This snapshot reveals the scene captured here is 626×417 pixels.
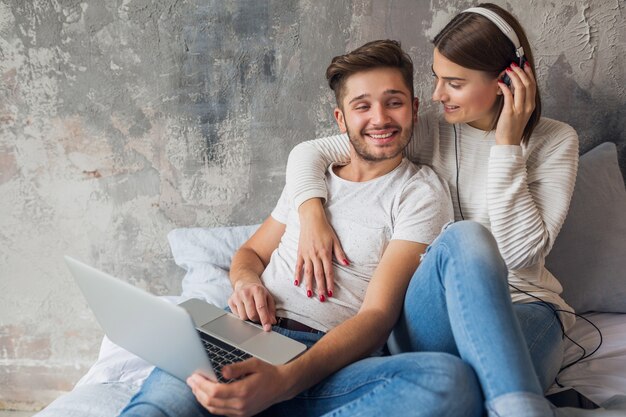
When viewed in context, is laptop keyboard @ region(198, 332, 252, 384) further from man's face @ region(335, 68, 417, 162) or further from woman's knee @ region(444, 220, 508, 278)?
man's face @ region(335, 68, 417, 162)

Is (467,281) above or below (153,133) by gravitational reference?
below

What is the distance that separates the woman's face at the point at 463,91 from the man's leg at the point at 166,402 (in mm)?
944

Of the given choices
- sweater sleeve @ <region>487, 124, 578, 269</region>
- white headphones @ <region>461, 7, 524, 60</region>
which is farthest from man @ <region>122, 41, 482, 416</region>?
white headphones @ <region>461, 7, 524, 60</region>

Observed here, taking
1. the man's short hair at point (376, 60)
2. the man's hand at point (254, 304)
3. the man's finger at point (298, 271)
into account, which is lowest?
the man's hand at point (254, 304)

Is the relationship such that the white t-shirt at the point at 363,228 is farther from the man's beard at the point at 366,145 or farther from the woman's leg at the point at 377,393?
the woman's leg at the point at 377,393

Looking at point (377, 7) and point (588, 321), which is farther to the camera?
point (377, 7)

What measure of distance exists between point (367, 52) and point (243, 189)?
0.77m

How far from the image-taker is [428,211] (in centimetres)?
147

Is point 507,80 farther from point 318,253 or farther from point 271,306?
point 271,306

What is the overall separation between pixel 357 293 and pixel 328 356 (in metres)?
0.28

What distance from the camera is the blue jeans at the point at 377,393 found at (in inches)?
41.5

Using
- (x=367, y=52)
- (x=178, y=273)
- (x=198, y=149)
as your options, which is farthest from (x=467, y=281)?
(x=178, y=273)

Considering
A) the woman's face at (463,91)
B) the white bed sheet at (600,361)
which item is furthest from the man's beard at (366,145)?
the white bed sheet at (600,361)

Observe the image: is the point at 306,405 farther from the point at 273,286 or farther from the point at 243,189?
the point at 243,189
